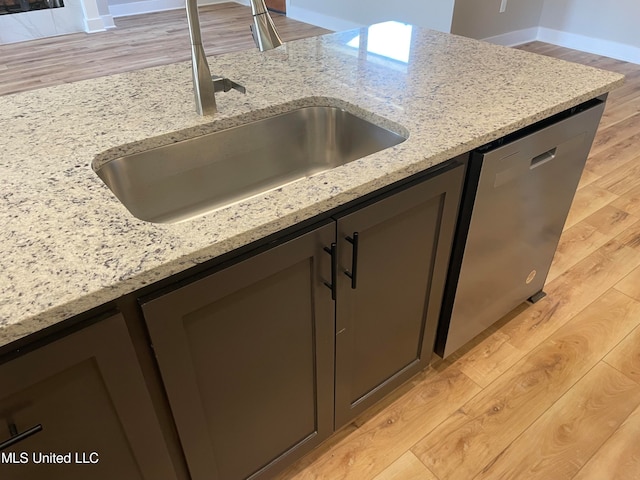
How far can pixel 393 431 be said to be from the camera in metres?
1.60

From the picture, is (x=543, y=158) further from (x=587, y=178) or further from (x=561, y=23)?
(x=561, y=23)

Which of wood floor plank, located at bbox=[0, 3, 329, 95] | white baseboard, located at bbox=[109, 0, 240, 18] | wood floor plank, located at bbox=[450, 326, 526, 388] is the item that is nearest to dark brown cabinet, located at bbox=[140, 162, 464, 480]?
wood floor plank, located at bbox=[450, 326, 526, 388]

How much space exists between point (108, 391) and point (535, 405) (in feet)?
4.59

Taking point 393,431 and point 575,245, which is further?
point 575,245

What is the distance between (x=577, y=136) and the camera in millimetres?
1490

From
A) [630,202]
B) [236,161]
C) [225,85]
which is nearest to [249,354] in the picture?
[236,161]

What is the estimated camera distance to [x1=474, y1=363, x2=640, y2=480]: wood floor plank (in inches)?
58.5

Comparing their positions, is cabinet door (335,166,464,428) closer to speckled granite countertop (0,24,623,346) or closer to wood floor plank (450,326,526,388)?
speckled granite countertop (0,24,623,346)

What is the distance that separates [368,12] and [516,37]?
151cm

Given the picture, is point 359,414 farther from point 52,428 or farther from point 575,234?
point 575,234

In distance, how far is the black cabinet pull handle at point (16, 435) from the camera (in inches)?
30.1

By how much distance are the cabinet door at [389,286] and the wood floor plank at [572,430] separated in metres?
0.40

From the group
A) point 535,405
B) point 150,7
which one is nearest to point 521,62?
point 535,405

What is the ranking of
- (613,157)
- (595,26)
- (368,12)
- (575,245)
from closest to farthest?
(575,245)
(613,157)
(595,26)
(368,12)
